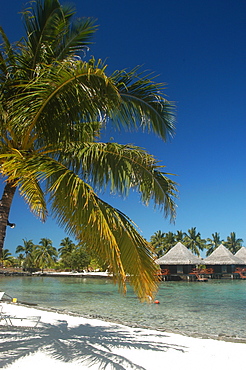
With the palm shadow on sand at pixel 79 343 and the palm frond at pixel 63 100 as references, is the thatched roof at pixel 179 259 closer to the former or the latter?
the palm shadow on sand at pixel 79 343

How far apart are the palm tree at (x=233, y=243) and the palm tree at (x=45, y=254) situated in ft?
129

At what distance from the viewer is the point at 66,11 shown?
520cm

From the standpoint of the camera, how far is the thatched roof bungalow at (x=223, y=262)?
139 ft

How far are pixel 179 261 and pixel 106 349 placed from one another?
1399 inches

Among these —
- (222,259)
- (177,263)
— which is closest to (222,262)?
(222,259)

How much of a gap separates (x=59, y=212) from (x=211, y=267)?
45.0m

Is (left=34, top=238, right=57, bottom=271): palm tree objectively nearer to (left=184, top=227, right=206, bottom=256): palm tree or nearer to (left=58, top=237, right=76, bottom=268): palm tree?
(left=58, top=237, right=76, bottom=268): palm tree

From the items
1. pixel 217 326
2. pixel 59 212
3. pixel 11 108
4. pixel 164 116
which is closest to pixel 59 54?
pixel 11 108

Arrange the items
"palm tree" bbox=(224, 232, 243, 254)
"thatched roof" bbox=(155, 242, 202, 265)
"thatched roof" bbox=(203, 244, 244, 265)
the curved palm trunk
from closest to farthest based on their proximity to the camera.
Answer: the curved palm trunk
"thatched roof" bbox=(155, 242, 202, 265)
"thatched roof" bbox=(203, 244, 244, 265)
"palm tree" bbox=(224, 232, 243, 254)

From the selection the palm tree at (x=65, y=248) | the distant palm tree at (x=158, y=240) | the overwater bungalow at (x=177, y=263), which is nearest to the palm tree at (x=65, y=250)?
the palm tree at (x=65, y=248)

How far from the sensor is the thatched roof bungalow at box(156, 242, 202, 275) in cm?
3931

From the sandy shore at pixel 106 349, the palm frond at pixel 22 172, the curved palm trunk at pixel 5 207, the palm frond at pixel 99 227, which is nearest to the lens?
the palm frond at pixel 99 227

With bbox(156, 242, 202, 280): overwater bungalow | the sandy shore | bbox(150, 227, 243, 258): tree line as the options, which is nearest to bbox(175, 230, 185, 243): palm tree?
bbox(150, 227, 243, 258): tree line

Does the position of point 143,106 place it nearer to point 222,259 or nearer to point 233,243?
point 222,259
